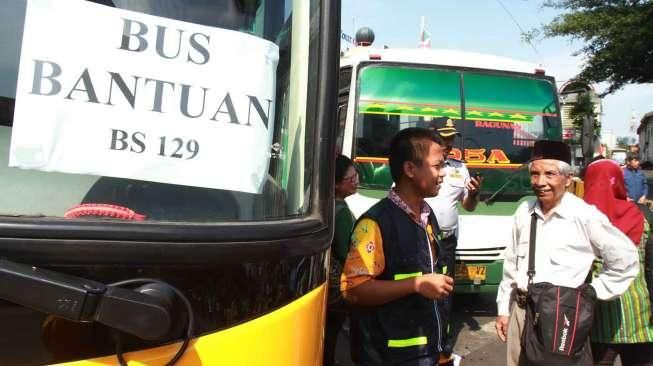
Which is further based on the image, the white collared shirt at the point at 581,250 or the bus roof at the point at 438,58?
the bus roof at the point at 438,58

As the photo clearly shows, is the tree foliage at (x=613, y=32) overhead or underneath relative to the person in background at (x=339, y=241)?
overhead

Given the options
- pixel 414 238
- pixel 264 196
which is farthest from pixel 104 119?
pixel 414 238

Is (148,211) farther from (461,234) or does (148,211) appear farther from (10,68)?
(461,234)

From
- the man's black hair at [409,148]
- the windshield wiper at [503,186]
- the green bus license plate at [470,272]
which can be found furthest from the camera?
the windshield wiper at [503,186]

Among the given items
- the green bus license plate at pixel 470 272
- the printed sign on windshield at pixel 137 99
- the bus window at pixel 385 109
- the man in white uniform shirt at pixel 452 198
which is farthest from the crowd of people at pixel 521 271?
the bus window at pixel 385 109

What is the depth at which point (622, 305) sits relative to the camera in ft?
10.0

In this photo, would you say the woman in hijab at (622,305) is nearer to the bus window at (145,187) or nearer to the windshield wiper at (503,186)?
the bus window at (145,187)

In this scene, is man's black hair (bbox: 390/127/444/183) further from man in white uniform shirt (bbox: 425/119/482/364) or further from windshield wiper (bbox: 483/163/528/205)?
windshield wiper (bbox: 483/163/528/205)

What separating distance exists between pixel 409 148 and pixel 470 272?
12.1 feet

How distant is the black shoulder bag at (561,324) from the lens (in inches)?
104

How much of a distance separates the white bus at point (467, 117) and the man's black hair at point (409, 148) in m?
3.43

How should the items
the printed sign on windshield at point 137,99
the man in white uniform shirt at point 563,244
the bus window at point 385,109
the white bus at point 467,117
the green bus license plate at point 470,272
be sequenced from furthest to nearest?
the bus window at point 385,109
the white bus at point 467,117
the green bus license plate at point 470,272
the man in white uniform shirt at point 563,244
the printed sign on windshield at point 137,99

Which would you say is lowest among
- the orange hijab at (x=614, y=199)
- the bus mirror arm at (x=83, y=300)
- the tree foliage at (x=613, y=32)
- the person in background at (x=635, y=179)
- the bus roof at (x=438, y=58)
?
the bus mirror arm at (x=83, y=300)

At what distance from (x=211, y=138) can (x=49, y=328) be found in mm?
519
